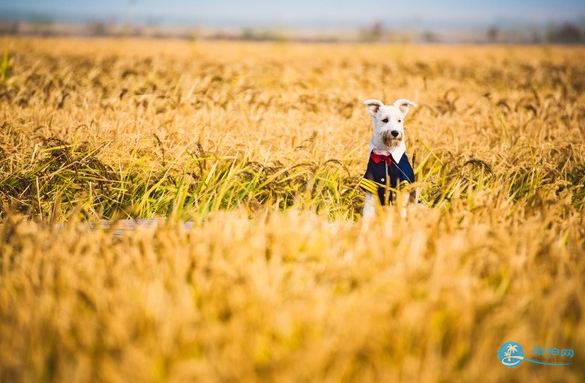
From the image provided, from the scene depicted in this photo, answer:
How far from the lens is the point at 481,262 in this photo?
2.46m

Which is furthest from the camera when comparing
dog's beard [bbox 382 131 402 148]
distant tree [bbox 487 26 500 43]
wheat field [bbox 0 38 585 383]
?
distant tree [bbox 487 26 500 43]

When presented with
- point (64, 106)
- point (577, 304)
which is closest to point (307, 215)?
point (577, 304)

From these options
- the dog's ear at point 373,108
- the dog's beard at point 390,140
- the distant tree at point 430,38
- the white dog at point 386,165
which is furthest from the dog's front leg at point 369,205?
the distant tree at point 430,38

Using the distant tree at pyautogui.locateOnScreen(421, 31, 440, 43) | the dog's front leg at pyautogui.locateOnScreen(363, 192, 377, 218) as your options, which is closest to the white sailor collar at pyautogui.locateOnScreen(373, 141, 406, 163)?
the dog's front leg at pyautogui.locateOnScreen(363, 192, 377, 218)

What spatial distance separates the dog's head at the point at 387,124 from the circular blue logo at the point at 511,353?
1748 millimetres

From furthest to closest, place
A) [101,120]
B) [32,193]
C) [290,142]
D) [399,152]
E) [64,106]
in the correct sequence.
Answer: [64,106]
[101,120]
[290,142]
[32,193]
[399,152]

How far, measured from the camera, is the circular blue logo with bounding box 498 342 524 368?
1.96m

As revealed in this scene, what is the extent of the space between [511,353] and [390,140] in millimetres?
1790

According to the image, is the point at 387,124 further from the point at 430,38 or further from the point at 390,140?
the point at 430,38

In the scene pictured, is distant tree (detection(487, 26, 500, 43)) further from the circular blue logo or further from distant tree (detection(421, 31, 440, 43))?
the circular blue logo

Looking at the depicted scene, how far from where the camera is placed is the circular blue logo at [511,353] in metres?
1.96

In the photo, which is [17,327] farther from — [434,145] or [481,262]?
[434,145]

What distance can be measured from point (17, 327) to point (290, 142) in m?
3.10

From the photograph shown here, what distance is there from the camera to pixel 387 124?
11.8 ft
